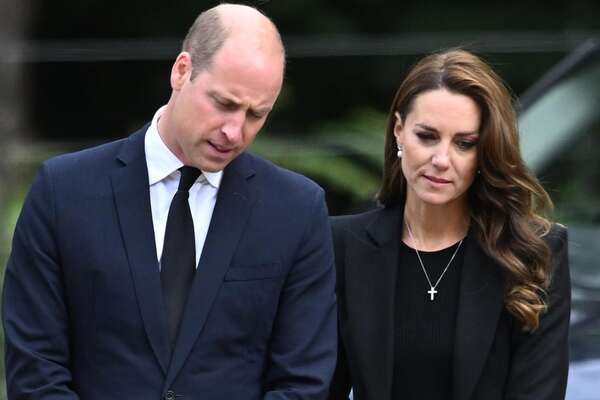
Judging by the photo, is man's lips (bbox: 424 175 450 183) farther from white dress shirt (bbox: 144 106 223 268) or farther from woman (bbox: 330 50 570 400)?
white dress shirt (bbox: 144 106 223 268)

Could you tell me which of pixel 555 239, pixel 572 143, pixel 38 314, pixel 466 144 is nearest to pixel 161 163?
pixel 38 314

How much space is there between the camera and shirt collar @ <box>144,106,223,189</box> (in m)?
3.95

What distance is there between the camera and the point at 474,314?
420 centimetres

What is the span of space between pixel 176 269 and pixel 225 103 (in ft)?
1.48

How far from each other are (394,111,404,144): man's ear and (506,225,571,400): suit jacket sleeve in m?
0.50

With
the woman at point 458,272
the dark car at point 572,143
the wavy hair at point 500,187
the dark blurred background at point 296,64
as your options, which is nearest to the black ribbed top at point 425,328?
the woman at point 458,272

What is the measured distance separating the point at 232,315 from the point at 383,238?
2.17ft

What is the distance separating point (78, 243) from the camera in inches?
153

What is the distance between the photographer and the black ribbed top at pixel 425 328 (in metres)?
4.20

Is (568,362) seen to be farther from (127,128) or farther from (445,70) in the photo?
(127,128)

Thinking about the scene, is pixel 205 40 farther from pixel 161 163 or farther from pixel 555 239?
pixel 555 239

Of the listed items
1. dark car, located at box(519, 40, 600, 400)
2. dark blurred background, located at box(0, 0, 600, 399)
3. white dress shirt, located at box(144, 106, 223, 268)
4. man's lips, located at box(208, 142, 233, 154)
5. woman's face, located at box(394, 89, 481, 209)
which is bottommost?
white dress shirt, located at box(144, 106, 223, 268)

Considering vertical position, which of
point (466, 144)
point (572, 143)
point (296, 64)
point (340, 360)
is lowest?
point (340, 360)

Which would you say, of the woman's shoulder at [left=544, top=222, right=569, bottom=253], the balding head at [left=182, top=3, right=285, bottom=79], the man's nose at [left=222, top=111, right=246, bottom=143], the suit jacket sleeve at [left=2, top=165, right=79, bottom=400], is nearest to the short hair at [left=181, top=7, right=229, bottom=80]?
the balding head at [left=182, top=3, right=285, bottom=79]
